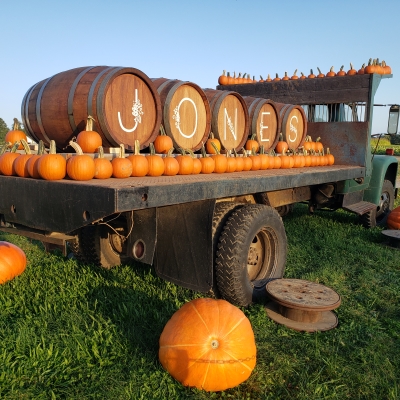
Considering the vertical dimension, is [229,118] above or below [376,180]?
above

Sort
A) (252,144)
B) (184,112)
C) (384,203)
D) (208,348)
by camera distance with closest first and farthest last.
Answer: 1. (208,348)
2. (184,112)
3. (252,144)
4. (384,203)

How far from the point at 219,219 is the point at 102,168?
115cm

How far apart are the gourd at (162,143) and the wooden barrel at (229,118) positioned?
846mm

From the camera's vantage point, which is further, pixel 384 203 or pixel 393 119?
pixel 384 203

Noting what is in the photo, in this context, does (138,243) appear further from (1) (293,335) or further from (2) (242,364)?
(1) (293,335)

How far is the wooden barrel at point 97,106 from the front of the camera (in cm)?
340

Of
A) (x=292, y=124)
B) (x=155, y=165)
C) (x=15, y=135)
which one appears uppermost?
(x=292, y=124)

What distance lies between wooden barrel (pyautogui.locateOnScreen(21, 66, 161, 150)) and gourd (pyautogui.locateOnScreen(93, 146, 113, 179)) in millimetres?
512

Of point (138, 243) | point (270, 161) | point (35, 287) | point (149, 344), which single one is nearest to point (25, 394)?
point (149, 344)

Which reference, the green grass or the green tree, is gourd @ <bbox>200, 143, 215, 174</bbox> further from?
the green tree

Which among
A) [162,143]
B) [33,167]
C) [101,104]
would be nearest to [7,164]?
[33,167]

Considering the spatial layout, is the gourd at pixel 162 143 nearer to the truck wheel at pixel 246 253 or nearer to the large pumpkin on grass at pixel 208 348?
the truck wheel at pixel 246 253

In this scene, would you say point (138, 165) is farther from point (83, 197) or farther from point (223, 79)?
point (223, 79)

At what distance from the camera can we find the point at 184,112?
4.16 m
